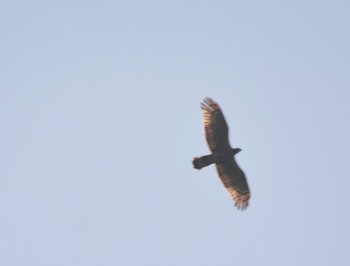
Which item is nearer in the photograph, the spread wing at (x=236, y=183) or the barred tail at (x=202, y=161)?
the barred tail at (x=202, y=161)

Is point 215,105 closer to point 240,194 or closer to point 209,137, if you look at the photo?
point 209,137

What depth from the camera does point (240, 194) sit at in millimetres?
38125

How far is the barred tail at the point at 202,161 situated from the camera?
121 feet

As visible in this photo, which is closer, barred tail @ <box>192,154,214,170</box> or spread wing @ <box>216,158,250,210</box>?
barred tail @ <box>192,154,214,170</box>

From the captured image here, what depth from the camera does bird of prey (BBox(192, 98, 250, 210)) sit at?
37094mm

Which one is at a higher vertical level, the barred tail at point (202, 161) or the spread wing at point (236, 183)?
the barred tail at point (202, 161)

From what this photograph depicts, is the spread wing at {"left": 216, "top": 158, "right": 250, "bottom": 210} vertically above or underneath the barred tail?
underneath

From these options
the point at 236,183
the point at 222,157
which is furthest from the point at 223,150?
the point at 236,183

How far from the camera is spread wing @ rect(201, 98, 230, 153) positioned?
37.1 meters

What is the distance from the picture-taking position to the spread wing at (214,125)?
37.1 m

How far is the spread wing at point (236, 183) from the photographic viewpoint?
124ft

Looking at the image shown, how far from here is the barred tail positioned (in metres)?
36.8

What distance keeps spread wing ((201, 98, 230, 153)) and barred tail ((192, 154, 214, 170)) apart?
350 mm

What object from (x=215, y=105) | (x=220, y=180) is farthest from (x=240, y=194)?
(x=215, y=105)
